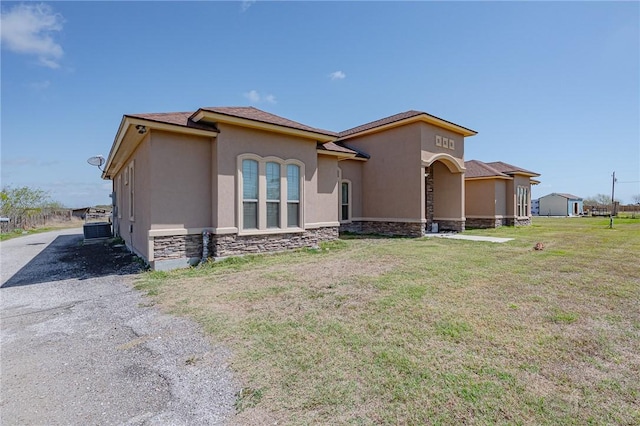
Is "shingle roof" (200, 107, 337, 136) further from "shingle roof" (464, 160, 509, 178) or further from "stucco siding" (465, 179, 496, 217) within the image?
"stucco siding" (465, 179, 496, 217)

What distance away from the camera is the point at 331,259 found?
8.95 meters

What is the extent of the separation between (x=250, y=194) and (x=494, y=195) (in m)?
17.8

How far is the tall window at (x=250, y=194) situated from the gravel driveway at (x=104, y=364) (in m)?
3.58

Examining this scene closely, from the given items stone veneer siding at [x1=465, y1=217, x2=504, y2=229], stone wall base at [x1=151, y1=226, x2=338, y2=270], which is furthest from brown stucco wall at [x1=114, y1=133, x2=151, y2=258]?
stone veneer siding at [x1=465, y1=217, x2=504, y2=229]

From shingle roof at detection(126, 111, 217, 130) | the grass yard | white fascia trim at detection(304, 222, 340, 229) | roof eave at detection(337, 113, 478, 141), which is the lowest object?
the grass yard

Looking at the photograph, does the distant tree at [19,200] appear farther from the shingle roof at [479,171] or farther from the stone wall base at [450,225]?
the shingle roof at [479,171]

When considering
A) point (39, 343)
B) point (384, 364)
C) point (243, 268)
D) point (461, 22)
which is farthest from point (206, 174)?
point (461, 22)

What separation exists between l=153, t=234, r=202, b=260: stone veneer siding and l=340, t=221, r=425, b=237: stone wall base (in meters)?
8.54

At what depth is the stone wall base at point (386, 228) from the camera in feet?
45.5

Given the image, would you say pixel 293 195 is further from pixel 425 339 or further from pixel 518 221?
pixel 518 221

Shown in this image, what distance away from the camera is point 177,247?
8.03m

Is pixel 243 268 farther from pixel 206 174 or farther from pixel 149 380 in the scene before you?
pixel 149 380

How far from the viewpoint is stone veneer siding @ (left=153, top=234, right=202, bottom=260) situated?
771 cm

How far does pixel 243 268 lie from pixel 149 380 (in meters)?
4.84
